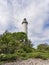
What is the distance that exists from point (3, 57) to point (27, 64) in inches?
266

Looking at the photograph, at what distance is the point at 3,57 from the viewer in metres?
22.5

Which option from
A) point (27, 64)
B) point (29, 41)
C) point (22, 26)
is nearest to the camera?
point (27, 64)

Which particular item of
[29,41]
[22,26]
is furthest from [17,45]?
[22,26]

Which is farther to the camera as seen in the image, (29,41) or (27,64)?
(29,41)

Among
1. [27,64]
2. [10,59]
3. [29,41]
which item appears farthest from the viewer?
[29,41]

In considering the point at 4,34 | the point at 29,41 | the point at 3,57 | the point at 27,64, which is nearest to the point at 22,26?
the point at 29,41

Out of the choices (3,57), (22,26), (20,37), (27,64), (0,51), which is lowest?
(27,64)

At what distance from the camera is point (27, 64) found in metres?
16.3

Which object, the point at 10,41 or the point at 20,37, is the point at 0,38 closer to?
the point at 10,41

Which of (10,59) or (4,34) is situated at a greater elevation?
(4,34)

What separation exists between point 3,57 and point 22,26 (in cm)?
4261

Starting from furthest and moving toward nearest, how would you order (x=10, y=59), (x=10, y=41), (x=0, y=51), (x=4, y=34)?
(x=4, y=34), (x=10, y=41), (x=0, y=51), (x=10, y=59)

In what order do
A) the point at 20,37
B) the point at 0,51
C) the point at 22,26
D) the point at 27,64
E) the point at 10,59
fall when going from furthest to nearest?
the point at 22,26
the point at 20,37
the point at 0,51
the point at 10,59
the point at 27,64

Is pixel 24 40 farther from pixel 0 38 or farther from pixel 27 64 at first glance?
pixel 27 64
